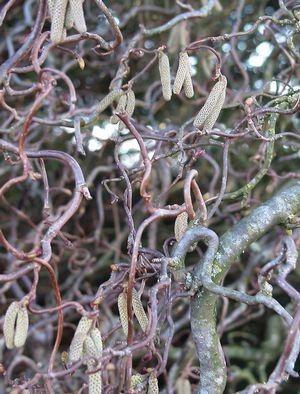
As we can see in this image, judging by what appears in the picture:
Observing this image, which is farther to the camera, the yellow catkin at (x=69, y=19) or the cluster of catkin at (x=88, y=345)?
the yellow catkin at (x=69, y=19)

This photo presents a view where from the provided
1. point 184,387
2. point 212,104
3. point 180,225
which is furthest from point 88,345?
point 184,387

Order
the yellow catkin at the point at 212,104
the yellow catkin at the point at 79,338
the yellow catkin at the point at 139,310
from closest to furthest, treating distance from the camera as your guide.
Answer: the yellow catkin at the point at 79,338 → the yellow catkin at the point at 139,310 → the yellow catkin at the point at 212,104

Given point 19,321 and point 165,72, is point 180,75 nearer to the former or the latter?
point 165,72

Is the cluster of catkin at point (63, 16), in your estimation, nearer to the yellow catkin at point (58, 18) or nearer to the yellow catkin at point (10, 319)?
the yellow catkin at point (58, 18)

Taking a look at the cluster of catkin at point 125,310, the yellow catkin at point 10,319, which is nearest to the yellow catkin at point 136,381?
the cluster of catkin at point 125,310

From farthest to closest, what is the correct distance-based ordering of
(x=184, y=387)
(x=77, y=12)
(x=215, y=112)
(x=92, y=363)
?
(x=184, y=387), (x=215, y=112), (x=77, y=12), (x=92, y=363)

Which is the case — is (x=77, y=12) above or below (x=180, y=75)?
above

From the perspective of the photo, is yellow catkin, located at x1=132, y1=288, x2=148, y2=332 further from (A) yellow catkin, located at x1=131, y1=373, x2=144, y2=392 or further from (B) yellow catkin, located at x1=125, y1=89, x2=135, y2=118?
(B) yellow catkin, located at x1=125, y1=89, x2=135, y2=118
